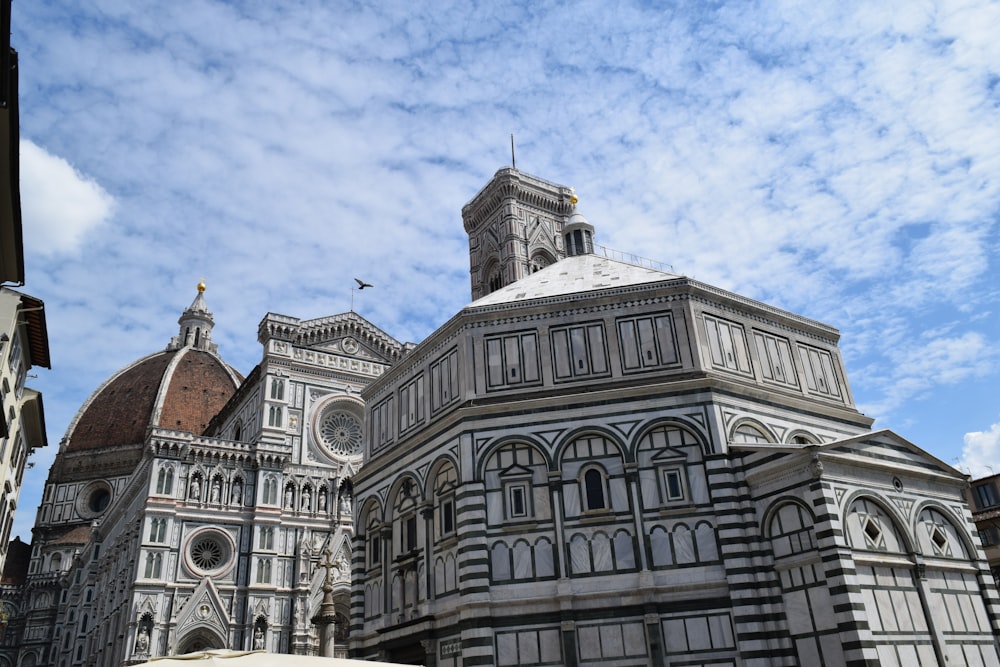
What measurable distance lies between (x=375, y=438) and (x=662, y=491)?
11891 millimetres

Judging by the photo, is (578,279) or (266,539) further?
(266,539)

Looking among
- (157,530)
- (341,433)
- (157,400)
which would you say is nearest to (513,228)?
(341,433)

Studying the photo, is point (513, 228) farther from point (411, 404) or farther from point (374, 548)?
point (374, 548)

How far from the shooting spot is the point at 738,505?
21.6 m

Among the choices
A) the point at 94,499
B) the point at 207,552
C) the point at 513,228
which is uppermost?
the point at 513,228

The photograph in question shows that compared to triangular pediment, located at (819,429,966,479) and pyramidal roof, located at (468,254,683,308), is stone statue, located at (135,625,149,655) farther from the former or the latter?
triangular pediment, located at (819,429,966,479)

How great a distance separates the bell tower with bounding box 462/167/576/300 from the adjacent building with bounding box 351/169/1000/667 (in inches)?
1148

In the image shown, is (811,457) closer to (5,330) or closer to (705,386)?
(705,386)

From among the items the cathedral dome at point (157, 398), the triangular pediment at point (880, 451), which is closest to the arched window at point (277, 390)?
the cathedral dome at point (157, 398)

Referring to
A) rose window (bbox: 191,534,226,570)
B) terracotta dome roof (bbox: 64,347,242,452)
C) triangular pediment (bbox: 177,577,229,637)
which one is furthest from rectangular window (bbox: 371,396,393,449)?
terracotta dome roof (bbox: 64,347,242,452)

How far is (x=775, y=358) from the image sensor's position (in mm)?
25797

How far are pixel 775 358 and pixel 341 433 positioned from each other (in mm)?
32835

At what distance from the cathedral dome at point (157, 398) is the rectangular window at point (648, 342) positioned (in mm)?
63970

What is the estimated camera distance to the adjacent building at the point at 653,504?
20.3m
